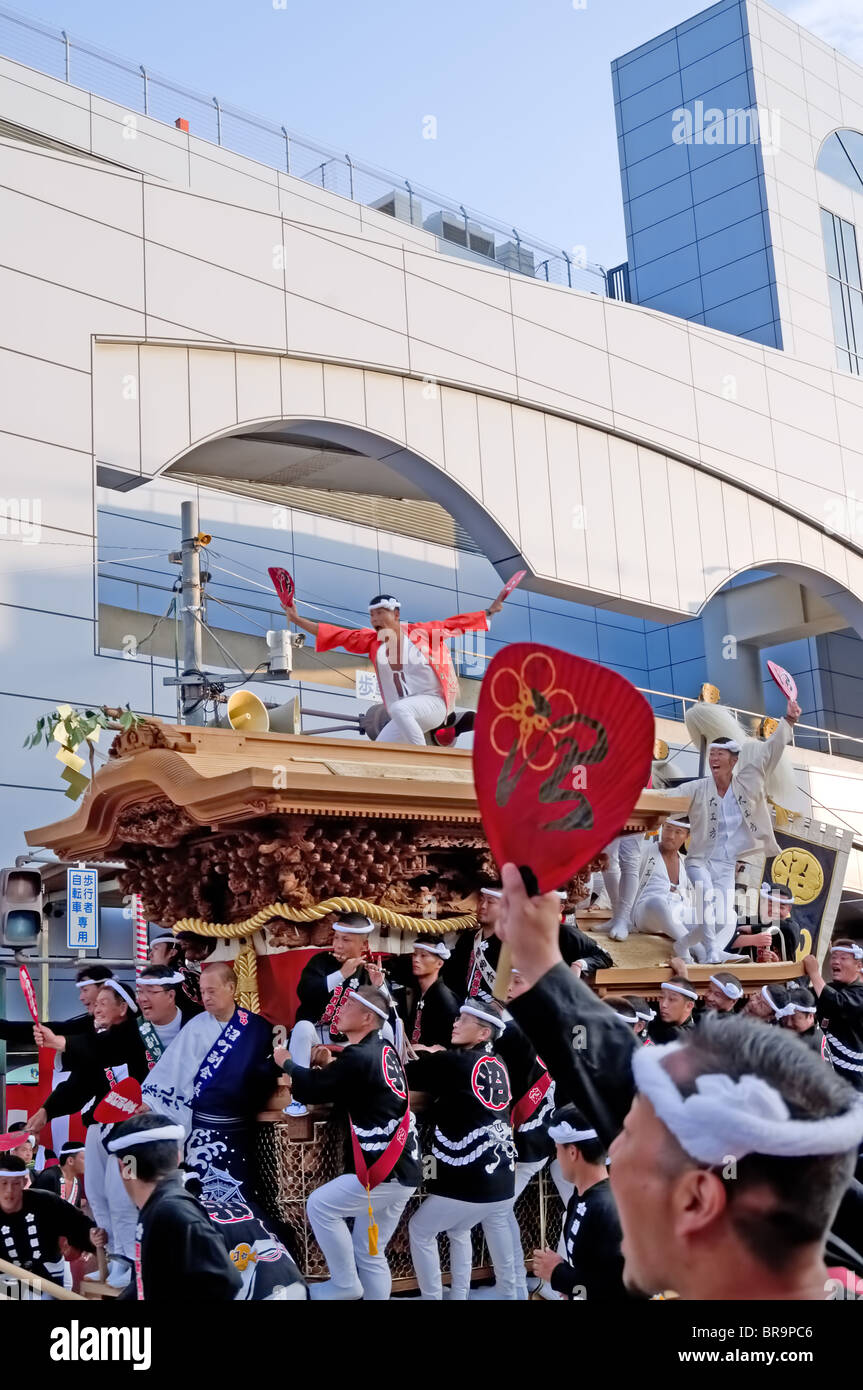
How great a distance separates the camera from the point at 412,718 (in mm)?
8891

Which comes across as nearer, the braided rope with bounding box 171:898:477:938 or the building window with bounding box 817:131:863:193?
the braided rope with bounding box 171:898:477:938

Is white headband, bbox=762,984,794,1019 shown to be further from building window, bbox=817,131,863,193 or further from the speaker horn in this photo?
building window, bbox=817,131,863,193

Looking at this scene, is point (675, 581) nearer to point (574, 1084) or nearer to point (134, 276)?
point (134, 276)

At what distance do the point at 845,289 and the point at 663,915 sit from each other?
19.7 m

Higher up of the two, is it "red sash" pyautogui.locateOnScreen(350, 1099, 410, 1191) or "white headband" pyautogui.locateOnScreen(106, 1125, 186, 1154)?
"white headband" pyautogui.locateOnScreen(106, 1125, 186, 1154)

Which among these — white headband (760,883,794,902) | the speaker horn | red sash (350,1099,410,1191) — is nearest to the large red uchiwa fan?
red sash (350,1099,410,1191)

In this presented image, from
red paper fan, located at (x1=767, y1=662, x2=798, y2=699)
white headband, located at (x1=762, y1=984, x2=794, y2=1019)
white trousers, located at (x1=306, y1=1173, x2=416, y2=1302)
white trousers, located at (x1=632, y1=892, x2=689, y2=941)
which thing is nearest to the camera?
white trousers, located at (x1=306, y1=1173, x2=416, y2=1302)

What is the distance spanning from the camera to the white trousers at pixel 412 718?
8.87 m

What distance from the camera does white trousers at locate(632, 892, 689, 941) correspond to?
10594 millimetres

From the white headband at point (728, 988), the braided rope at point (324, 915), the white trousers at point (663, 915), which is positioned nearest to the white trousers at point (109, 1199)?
the braided rope at point (324, 915)

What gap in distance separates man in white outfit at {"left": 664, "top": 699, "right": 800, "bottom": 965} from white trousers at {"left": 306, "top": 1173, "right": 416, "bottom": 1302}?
15.7ft
